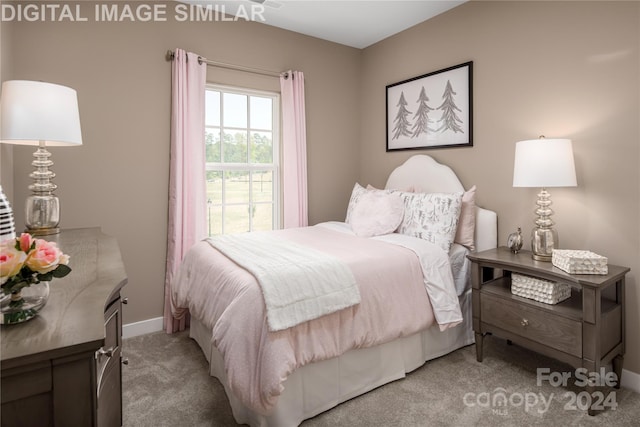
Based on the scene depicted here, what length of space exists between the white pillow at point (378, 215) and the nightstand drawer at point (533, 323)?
0.83 meters

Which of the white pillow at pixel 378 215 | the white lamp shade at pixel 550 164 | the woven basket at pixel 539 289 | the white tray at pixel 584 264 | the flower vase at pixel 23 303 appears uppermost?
the white lamp shade at pixel 550 164

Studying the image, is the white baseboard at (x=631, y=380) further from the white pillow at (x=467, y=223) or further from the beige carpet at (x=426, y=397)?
the white pillow at (x=467, y=223)

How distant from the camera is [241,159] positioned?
3.45 meters

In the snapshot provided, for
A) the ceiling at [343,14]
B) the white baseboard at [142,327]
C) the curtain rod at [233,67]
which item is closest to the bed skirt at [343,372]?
the white baseboard at [142,327]

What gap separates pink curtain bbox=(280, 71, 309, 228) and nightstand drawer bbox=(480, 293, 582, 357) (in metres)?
1.85

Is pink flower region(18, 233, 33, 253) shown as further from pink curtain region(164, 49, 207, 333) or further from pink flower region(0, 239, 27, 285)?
pink curtain region(164, 49, 207, 333)

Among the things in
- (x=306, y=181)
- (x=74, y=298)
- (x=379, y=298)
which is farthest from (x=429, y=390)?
(x=306, y=181)

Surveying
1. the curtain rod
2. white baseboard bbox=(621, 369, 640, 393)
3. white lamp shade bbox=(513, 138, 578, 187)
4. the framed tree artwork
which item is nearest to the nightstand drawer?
white baseboard bbox=(621, 369, 640, 393)

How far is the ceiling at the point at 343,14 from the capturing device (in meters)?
3.01

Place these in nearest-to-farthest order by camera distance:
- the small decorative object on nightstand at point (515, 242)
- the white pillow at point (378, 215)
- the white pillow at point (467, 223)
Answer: the small decorative object on nightstand at point (515, 242), the white pillow at point (467, 223), the white pillow at point (378, 215)

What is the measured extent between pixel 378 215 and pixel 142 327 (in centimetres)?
208

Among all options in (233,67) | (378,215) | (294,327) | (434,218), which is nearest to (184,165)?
(233,67)

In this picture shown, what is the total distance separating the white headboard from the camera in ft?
9.23

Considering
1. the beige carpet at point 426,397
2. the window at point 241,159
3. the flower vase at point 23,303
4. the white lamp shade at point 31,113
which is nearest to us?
the flower vase at point 23,303
